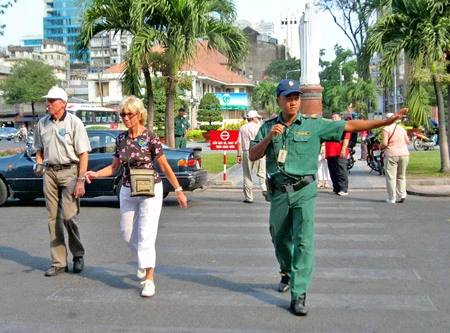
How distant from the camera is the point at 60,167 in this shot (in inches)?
270

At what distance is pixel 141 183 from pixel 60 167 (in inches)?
53.3

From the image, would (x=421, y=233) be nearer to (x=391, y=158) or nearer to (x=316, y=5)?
(x=391, y=158)

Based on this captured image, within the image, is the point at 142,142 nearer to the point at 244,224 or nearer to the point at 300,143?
the point at 300,143

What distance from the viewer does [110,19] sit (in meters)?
16.4

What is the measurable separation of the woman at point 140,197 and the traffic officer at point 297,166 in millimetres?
1120

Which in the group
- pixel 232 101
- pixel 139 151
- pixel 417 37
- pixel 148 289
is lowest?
pixel 148 289

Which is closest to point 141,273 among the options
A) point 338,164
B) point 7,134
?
point 338,164

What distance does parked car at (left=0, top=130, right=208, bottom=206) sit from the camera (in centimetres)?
1240

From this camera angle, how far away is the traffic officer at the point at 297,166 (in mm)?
5355

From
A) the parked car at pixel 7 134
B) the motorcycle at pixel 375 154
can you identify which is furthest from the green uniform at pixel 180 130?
the parked car at pixel 7 134

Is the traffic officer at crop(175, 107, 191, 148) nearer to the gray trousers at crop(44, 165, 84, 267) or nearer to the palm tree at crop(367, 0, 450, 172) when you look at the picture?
the palm tree at crop(367, 0, 450, 172)

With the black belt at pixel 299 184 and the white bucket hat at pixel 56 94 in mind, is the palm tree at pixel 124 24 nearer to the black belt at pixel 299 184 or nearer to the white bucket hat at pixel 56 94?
the white bucket hat at pixel 56 94

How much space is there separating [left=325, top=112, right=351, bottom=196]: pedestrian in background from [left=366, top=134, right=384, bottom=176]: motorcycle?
3.94 meters

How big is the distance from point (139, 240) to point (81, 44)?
11873 millimetres
